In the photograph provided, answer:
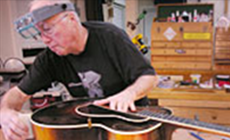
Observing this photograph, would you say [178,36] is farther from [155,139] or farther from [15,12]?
[15,12]

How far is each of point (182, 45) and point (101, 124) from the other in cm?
143

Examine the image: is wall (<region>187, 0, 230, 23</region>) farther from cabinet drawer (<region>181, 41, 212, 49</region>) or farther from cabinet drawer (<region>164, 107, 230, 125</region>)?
cabinet drawer (<region>164, 107, 230, 125</region>)

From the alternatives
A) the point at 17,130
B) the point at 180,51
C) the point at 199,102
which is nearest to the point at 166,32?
the point at 180,51

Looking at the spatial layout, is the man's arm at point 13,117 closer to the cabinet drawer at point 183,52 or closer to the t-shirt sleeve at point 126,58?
the t-shirt sleeve at point 126,58

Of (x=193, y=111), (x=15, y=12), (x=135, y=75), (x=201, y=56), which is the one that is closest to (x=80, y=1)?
(x=15, y=12)

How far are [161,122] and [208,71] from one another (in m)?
1.46

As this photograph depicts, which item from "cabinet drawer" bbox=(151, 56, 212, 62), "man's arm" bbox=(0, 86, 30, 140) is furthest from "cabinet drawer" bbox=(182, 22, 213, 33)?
"man's arm" bbox=(0, 86, 30, 140)

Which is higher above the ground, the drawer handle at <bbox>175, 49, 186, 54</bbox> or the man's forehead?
the man's forehead

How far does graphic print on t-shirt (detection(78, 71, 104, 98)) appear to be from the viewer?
1.03 m

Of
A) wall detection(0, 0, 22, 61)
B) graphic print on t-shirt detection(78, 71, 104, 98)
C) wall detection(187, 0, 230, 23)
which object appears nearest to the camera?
graphic print on t-shirt detection(78, 71, 104, 98)

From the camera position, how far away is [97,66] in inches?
39.9

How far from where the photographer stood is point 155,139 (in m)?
0.73

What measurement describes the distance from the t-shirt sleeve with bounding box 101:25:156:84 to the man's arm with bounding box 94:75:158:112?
3 centimetres

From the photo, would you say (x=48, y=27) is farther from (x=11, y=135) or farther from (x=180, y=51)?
(x=180, y=51)
